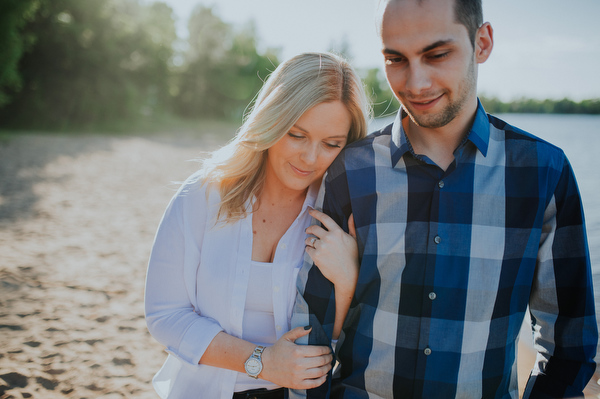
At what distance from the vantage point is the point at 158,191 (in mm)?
11023

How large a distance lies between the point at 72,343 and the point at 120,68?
25.6 metres

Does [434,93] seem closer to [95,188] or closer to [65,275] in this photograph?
[65,275]

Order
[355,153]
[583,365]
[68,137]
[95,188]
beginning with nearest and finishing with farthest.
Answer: [583,365]
[355,153]
[95,188]
[68,137]

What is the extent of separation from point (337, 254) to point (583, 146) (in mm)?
16746

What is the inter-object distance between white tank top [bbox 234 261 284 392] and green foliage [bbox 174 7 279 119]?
133ft

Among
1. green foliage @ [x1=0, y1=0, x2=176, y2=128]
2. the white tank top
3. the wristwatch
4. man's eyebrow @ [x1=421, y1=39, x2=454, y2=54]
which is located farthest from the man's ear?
green foliage @ [x1=0, y1=0, x2=176, y2=128]

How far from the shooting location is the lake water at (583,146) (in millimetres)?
7085

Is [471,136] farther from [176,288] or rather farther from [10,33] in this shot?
[10,33]

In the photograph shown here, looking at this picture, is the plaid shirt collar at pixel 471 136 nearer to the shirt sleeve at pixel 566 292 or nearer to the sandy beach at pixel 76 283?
the shirt sleeve at pixel 566 292

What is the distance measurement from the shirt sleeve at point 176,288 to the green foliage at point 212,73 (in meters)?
40.6

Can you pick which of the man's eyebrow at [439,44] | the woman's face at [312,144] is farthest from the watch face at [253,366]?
the man's eyebrow at [439,44]

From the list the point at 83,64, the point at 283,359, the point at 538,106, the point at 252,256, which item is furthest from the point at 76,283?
the point at 83,64

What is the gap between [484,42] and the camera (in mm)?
2041

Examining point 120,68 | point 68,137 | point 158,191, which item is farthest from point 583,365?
point 120,68
